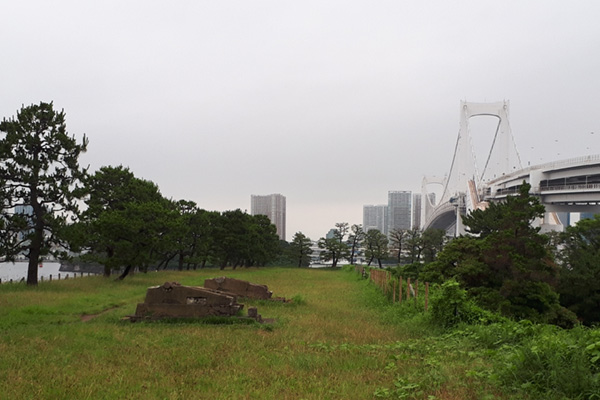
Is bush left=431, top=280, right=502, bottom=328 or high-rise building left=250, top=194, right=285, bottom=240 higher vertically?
high-rise building left=250, top=194, right=285, bottom=240

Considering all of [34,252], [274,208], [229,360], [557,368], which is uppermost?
[274,208]

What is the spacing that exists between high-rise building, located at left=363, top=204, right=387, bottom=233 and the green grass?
148739 millimetres

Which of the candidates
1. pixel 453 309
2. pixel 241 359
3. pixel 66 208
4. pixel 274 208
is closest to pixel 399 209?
pixel 274 208

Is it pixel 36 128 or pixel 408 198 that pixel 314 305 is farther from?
pixel 408 198

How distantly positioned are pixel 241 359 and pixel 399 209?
142m

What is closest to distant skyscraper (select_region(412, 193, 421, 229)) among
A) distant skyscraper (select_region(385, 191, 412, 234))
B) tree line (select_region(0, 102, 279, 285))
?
distant skyscraper (select_region(385, 191, 412, 234))

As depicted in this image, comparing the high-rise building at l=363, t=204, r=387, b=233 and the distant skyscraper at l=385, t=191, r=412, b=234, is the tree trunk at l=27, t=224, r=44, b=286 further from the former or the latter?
the high-rise building at l=363, t=204, r=387, b=233

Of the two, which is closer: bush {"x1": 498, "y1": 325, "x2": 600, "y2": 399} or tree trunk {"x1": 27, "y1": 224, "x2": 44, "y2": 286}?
bush {"x1": 498, "y1": 325, "x2": 600, "y2": 399}

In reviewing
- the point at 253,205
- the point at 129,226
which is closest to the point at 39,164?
the point at 129,226

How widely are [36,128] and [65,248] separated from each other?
5750 mm

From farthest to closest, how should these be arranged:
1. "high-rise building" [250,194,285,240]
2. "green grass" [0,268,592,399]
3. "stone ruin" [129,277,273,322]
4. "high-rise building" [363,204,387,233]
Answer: "high-rise building" [363,204,387,233], "high-rise building" [250,194,285,240], "stone ruin" [129,277,273,322], "green grass" [0,268,592,399]

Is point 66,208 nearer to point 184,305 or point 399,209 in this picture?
point 184,305

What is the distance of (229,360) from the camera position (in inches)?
303

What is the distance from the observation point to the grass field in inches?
235
